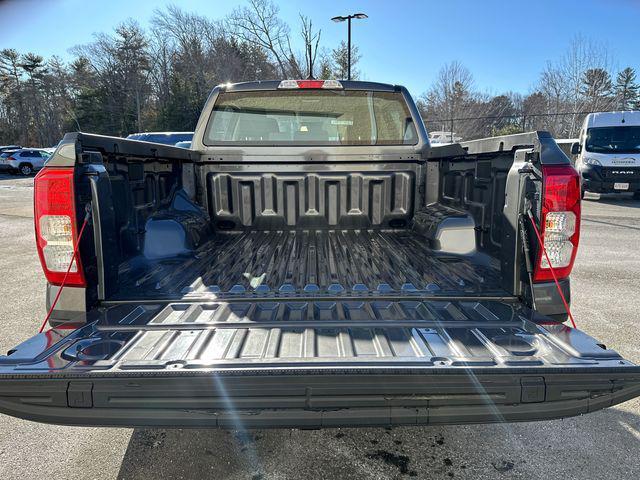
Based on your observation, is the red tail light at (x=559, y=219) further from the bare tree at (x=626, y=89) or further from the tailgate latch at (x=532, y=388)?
the bare tree at (x=626, y=89)

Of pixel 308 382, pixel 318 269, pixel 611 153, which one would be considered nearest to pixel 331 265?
pixel 318 269

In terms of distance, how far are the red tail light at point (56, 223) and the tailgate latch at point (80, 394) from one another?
65 cm

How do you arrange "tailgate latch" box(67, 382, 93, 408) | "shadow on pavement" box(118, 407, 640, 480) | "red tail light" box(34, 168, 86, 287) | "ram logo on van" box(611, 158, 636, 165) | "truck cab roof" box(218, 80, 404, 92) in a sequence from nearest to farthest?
"tailgate latch" box(67, 382, 93, 408)
"red tail light" box(34, 168, 86, 287)
"shadow on pavement" box(118, 407, 640, 480)
"truck cab roof" box(218, 80, 404, 92)
"ram logo on van" box(611, 158, 636, 165)

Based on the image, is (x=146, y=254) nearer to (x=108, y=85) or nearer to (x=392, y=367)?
(x=392, y=367)

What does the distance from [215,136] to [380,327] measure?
2454 millimetres

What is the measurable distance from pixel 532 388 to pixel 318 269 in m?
1.48

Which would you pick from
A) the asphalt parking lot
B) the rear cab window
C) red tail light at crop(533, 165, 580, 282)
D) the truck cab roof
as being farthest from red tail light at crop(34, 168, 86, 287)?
red tail light at crop(533, 165, 580, 282)

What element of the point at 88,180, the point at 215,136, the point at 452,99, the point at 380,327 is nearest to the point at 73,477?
the point at 88,180

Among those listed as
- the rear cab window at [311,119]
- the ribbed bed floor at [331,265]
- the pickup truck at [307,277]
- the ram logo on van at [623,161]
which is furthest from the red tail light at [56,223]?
the ram logo on van at [623,161]

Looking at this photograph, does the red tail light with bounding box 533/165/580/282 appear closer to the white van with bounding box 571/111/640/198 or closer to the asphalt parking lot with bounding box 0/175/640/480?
the asphalt parking lot with bounding box 0/175/640/480

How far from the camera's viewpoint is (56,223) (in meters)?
1.94

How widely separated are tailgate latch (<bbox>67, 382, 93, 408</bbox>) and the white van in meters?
15.4

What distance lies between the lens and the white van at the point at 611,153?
42.9 ft

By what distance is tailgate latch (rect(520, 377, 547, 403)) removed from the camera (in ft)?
5.04
